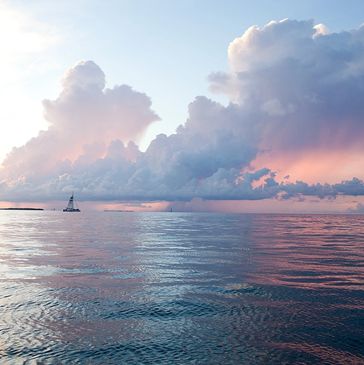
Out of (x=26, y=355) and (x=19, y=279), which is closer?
(x=26, y=355)

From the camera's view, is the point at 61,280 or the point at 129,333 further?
the point at 61,280

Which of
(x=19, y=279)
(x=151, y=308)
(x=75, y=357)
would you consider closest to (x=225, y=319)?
(x=151, y=308)

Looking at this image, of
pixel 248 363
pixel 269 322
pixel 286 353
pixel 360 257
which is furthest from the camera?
pixel 360 257

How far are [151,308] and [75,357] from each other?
7910mm

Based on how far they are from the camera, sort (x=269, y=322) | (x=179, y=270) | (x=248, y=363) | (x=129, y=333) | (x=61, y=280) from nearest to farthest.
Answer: (x=248, y=363) < (x=129, y=333) < (x=269, y=322) < (x=61, y=280) < (x=179, y=270)

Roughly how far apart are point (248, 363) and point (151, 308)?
9.00 m

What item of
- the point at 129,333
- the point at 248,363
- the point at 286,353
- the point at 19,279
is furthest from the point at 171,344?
the point at 19,279

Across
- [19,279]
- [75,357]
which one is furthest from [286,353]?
[19,279]

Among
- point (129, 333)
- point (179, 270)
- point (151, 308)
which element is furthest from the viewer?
point (179, 270)

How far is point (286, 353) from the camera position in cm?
1550

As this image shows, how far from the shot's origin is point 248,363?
14.4 meters

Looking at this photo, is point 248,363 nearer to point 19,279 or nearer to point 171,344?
point 171,344

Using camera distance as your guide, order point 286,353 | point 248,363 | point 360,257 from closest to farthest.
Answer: point 248,363 < point 286,353 < point 360,257

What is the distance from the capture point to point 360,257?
4716 cm
